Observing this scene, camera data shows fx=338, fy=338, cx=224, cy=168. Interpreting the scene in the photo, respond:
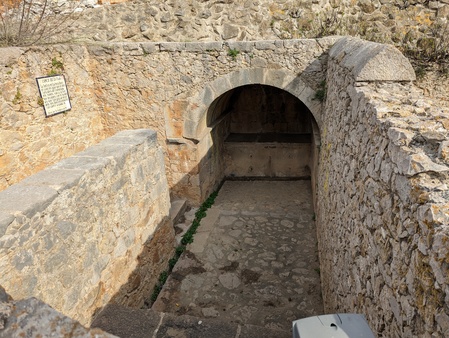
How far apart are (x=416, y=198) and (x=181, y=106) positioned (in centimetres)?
514

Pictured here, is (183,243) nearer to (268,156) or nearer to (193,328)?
(193,328)

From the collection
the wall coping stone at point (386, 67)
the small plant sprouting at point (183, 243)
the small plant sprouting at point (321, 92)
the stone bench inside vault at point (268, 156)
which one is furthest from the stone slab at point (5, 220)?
the stone bench inside vault at point (268, 156)

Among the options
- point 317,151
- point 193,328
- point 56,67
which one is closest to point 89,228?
point 193,328

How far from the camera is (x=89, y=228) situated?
2.96 meters

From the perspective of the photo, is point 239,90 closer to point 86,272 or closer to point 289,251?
point 289,251

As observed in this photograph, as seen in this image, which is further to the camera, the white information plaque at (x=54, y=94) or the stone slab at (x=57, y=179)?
the white information plaque at (x=54, y=94)

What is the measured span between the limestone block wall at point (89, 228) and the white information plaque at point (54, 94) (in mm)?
2038

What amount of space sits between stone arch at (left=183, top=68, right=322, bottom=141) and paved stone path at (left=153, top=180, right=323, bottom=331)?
74.2 inches

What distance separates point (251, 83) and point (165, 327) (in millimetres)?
4132

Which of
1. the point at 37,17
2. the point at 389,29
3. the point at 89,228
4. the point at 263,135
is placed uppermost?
the point at 37,17

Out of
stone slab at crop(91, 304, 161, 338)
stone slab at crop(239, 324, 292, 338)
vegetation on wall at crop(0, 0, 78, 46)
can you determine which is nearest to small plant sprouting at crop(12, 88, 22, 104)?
vegetation on wall at crop(0, 0, 78, 46)

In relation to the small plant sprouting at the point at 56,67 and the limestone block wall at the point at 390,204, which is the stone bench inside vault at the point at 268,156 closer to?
the small plant sprouting at the point at 56,67

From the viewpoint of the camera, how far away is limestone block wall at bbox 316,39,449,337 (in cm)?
Answer: 127

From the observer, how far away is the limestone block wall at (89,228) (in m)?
2.27
